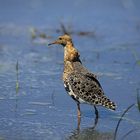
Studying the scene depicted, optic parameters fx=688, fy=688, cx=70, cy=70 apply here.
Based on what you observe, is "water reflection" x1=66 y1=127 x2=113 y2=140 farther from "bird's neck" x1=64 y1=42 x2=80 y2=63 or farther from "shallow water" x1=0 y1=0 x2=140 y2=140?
"bird's neck" x1=64 y1=42 x2=80 y2=63

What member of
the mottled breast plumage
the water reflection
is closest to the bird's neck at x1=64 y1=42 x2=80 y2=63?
the mottled breast plumage

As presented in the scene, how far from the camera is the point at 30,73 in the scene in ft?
37.1

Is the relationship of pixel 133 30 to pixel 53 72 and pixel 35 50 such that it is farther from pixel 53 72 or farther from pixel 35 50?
pixel 53 72

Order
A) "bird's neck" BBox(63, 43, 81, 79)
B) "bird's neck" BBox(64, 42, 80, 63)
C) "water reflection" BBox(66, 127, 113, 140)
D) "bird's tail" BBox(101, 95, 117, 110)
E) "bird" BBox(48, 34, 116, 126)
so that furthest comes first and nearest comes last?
"bird's neck" BBox(64, 42, 80, 63) < "bird's neck" BBox(63, 43, 81, 79) < "bird" BBox(48, 34, 116, 126) < "bird's tail" BBox(101, 95, 117, 110) < "water reflection" BBox(66, 127, 113, 140)

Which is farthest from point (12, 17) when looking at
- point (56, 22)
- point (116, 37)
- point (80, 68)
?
point (80, 68)

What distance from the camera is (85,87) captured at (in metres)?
9.32

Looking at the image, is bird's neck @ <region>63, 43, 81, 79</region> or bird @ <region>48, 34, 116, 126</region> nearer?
bird @ <region>48, 34, 116, 126</region>

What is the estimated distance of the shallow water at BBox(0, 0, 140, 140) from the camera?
874 cm

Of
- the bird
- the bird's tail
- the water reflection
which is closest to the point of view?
the water reflection

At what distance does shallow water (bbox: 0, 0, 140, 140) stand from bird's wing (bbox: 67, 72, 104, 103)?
29 centimetres

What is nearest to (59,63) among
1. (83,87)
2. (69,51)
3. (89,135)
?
(69,51)

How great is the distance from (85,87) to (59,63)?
277 cm

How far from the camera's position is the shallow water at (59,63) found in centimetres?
874

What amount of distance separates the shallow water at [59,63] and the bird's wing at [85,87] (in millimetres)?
288
